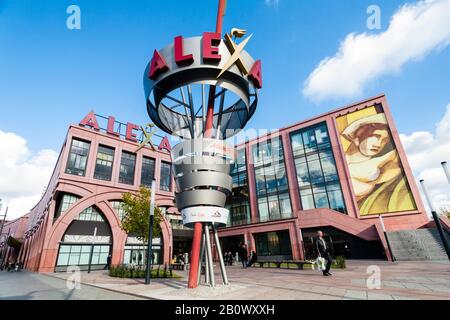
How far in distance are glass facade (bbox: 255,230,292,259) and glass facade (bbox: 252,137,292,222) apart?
2259mm

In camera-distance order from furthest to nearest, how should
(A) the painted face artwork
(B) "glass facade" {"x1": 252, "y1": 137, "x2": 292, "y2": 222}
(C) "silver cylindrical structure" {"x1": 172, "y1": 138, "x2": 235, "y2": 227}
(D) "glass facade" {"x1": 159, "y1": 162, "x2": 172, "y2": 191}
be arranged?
(D) "glass facade" {"x1": 159, "y1": 162, "x2": 172, "y2": 191}
(B) "glass facade" {"x1": 252, "y1": 137, "x2": 292, "y2": 222}
(A) the painted face artwork
(C) "silver cylindrical structure" {"x1": 172, "y1": 138, "x2": 235, "y2": 227}

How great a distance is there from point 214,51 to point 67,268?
102ft

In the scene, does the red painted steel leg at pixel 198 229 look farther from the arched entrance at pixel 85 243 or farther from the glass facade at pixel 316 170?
the glass facade at pixel 316 170

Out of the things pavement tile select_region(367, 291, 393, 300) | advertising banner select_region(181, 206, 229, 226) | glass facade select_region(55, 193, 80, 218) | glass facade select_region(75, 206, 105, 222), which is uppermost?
glass facade select_region(55, 193, 80, 218)

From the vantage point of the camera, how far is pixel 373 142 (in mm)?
29281

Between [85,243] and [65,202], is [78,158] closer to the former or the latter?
[65,202]

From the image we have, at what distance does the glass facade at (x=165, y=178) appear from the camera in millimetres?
39344

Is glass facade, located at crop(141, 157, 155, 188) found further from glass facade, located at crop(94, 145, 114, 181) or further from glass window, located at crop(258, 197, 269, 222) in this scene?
glass window, located at crop(258, 197, 269, 222)

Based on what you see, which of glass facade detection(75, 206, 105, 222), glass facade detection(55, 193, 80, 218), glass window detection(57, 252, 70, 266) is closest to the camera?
glass window detection(57, 252, 70, 266)

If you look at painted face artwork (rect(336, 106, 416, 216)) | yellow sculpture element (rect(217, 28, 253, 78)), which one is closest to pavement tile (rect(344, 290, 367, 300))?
yellow sculpture element (rect(217, 28, 253, 78))

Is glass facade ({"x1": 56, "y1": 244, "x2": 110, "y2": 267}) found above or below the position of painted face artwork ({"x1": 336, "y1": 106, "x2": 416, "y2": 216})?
below

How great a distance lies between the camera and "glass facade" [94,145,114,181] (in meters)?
32.7

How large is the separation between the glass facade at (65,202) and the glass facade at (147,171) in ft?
32.0
